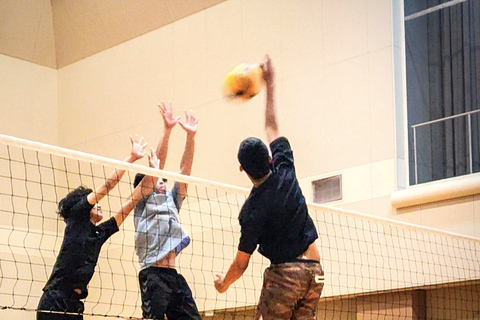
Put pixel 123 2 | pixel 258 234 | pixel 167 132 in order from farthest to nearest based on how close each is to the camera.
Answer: pixel 123 2 → pixel 167 132 → pixel 258 234

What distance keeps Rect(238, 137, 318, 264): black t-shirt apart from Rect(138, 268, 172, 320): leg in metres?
1.44

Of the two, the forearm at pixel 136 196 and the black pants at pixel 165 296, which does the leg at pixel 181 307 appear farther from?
the forearm at pixel 136 196

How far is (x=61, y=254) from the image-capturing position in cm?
711

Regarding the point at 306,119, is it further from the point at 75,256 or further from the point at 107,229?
the point at 75,256

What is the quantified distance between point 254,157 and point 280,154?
35 centimetres

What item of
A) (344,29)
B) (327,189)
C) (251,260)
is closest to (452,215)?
(327,189)

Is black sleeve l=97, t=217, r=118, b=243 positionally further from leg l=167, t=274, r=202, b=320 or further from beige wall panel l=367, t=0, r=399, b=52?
beige wall panel l=367, t=0, r=399, b=52

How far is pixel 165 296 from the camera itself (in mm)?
7180

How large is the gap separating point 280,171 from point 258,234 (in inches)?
18.6

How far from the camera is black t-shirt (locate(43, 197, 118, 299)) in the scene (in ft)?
23.2

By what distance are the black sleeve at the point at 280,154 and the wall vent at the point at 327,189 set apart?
20.3 feet

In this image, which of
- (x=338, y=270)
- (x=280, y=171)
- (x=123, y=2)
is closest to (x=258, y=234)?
(x=280, y=171)

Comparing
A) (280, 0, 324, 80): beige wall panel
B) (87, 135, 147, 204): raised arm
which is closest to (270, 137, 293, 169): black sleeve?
(87, 135, 147, 204): raised arm

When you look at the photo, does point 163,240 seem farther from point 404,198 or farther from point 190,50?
point 190,50
